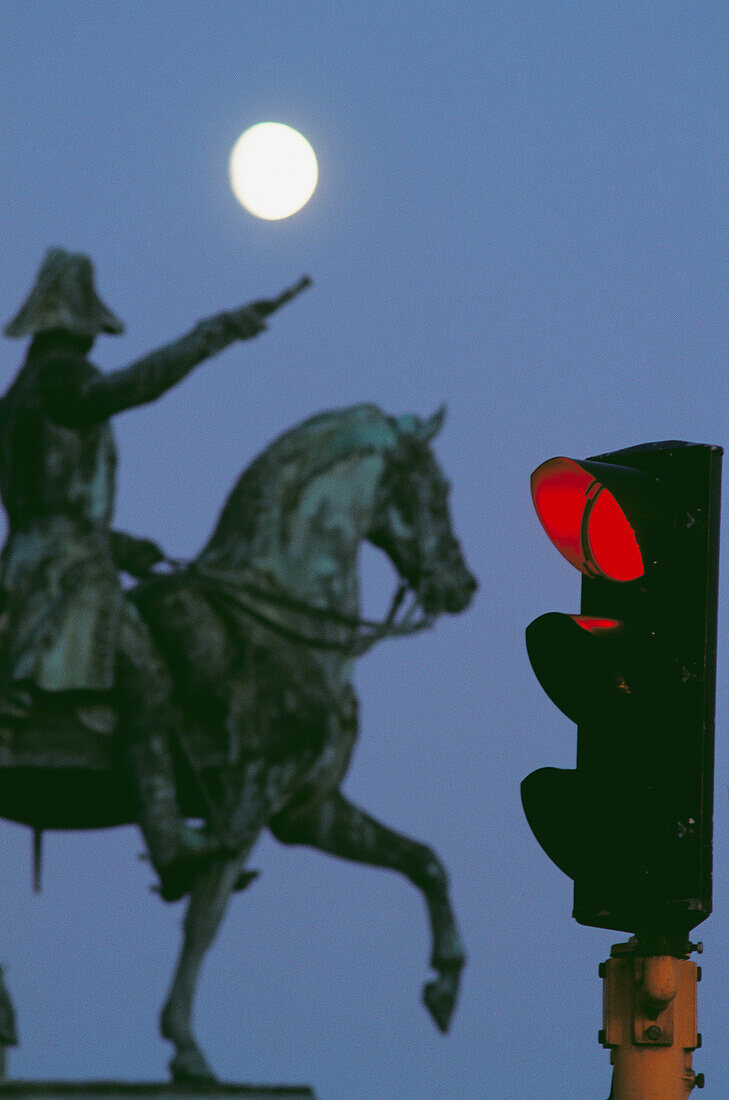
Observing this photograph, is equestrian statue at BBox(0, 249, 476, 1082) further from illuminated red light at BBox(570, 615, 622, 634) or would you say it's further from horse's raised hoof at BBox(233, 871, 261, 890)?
illuminated red light at BBox(570, 615, 622, 634)

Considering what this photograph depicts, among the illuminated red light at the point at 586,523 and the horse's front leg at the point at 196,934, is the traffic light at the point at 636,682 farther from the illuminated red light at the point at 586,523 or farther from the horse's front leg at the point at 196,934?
the horse's front leg at the point at 196,934

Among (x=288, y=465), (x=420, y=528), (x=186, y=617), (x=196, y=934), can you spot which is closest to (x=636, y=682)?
(x=186, y=617)

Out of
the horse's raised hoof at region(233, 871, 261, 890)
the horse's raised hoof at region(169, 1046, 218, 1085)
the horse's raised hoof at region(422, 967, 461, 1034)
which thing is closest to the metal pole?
the horse's raised hoof at region(169, 1046, 218, 1085)

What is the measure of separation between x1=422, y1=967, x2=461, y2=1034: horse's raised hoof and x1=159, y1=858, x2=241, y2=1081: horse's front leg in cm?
162

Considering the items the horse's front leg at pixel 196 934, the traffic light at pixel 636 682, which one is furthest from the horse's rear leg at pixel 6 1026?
the traffic light at pixel 636 682

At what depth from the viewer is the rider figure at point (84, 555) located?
1216 cm

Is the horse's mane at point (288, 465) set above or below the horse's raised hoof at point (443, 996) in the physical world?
above

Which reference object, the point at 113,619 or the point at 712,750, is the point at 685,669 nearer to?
the point at 712,750

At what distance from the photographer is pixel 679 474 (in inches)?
133

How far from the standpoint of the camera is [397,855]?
45.5ft

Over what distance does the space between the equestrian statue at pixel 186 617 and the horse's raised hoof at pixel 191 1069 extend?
0.4 inches

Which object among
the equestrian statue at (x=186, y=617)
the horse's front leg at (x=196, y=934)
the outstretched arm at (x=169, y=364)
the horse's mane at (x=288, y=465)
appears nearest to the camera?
the outstretched arm at (x=169, y=364)

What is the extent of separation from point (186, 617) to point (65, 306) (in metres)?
1.70

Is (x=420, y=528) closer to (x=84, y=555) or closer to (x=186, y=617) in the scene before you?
(x=186, y=617)
